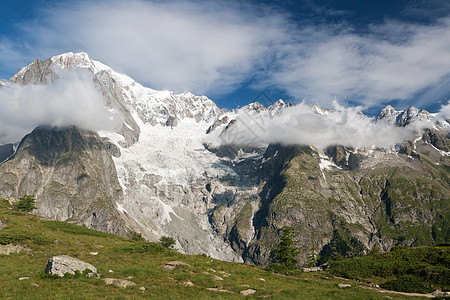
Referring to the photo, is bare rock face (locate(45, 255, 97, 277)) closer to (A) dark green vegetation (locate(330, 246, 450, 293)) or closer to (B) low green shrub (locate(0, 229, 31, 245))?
(B) low green shrub (locate(0, 229, 31, 245))

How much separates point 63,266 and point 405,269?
46668 mm

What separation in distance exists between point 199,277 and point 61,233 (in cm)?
3157

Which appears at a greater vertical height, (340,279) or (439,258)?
(439,258)

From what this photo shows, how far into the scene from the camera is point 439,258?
4584 cm

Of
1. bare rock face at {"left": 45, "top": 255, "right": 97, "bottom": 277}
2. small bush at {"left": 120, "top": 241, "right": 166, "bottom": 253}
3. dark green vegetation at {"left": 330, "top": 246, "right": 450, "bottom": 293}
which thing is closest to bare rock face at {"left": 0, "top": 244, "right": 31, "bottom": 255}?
small bush at {"left": 120, "top": 241, "right": 166, "bottom": 253}

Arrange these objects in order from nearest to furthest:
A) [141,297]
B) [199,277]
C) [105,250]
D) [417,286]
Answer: [141,297], [199,277], [417,286], [105,250]

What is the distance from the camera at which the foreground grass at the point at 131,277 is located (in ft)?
86.9

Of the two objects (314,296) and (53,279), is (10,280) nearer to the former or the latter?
(53,279)

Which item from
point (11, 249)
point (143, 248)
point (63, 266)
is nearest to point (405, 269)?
point (143, 248)

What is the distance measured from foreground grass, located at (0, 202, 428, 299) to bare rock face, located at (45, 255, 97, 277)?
3.09ft

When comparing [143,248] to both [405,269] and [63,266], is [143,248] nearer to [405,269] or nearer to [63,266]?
[63,266]

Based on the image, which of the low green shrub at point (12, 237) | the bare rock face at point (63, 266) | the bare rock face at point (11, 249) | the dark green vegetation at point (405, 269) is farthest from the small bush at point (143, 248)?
the dark green vegetation at point (405, 269)

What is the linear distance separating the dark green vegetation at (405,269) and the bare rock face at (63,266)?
→ 125 feet

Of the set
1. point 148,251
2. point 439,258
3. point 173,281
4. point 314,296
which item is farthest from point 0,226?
point 439,258
